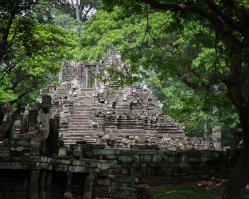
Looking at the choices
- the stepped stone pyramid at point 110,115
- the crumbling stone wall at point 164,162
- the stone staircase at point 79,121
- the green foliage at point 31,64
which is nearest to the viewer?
the crumbling stone wall at point 164,162

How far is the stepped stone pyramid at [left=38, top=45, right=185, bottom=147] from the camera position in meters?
A: 25.8

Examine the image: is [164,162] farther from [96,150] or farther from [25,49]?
[25,49]

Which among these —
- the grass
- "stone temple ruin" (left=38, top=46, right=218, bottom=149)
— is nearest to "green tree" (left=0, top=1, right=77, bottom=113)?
"stone temple ruin" (left=38, top=46, right=218, bottom=149)

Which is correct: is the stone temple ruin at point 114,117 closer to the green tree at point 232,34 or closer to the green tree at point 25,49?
the green tree at point 25,49

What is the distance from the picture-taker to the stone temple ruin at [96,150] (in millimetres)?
10953

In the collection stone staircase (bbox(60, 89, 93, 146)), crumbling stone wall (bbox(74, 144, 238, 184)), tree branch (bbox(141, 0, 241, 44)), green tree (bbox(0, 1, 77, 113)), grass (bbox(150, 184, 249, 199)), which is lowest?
grass (bbox(150, 184, 249, 199))

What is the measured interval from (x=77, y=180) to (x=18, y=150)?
6.02ft

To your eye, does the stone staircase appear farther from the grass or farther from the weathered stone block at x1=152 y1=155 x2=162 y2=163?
the grass

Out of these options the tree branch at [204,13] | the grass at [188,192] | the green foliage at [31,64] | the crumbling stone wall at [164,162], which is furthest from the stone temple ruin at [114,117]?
the tree branch at [204,13]

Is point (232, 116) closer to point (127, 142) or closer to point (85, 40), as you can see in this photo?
point (127, 142)

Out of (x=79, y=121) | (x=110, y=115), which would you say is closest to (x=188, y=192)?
(x=110, y=115)

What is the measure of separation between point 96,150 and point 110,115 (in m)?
Result: 10.4

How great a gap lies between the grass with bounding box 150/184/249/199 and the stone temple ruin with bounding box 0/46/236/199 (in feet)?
3.35

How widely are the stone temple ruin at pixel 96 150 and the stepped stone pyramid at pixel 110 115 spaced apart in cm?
6
